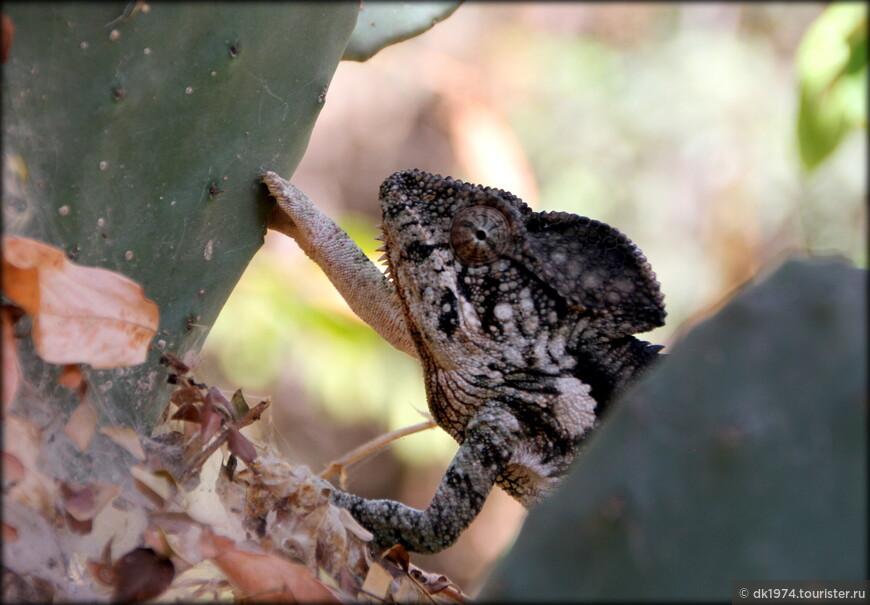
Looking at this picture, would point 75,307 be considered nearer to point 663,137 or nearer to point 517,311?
point 517,311

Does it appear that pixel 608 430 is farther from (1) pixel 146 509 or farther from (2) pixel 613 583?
(1) pixel 146 509

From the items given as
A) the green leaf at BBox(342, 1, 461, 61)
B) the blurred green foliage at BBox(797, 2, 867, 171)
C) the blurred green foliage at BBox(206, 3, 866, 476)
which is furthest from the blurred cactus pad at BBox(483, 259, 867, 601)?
the blurred green foliage at BBox(206, 3, 866, 476)

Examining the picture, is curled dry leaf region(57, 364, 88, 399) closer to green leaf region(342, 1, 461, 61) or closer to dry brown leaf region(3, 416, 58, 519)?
dry brown leaf region(3, 416, 58, 519)

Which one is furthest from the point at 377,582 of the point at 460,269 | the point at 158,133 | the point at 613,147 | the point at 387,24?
the point at 613,147

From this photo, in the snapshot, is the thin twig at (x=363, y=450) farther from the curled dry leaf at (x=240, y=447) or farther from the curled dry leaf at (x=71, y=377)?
the curled dry leaf at (x=71, y=377)

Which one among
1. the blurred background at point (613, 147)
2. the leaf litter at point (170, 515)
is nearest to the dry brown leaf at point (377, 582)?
the leaf litter at point (170, 515)

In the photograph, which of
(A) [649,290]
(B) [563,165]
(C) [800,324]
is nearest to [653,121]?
(B) [563,165]
